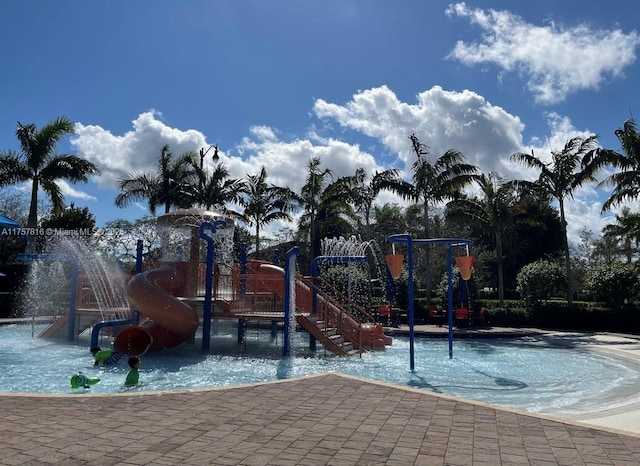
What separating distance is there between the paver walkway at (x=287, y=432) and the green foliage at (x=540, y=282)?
19.2 meters

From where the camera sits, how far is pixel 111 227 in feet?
137

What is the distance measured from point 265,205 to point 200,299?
59.4 feet

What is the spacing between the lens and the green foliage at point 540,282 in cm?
2414

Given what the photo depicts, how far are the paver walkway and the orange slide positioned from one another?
7181 mm

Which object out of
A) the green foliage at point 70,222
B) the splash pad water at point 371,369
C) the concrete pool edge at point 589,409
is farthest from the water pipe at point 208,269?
the green foliage at point 70,222

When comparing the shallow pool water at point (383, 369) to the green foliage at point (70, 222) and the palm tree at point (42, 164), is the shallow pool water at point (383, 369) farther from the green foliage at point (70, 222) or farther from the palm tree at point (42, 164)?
the green foliage at point (70, 222)

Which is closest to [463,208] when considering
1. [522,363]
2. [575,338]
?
[575,338]

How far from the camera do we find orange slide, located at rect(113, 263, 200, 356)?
13805 millimetres

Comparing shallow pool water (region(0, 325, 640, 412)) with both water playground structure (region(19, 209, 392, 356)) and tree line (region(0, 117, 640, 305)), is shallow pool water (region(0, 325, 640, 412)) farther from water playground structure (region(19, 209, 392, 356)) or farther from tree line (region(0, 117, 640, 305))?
tree line (region(0, 117, 640, 305))

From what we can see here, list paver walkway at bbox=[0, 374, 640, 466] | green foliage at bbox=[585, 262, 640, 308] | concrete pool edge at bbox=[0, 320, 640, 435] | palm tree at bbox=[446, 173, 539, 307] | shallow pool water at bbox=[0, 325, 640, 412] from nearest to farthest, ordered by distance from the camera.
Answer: paver walkway at bbox=[0, 374, 640, 466] < concrete pool edge at bbox=[0, 320, 640, 435] < shallow pool water at bbox=[0, 325, 640, 412] < green foliage at bbox=[585, 262, 640, 308] < palm tree at bbox=[446, 173, 539, 307]

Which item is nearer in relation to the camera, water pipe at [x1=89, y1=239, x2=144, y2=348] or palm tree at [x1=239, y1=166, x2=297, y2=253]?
water pipe at [x1=89, y1=239, x2=144, y2=348]

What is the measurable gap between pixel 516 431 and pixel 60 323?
54.9ft

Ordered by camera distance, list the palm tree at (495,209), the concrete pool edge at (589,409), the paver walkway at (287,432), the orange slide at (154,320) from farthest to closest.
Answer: the palm tree at (495,209) < the orange slide at (154,320) < the concrete pool edge at (589,409) < the paver walkway at (287,432)

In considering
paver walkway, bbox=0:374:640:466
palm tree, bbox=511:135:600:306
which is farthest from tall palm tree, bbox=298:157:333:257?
paver walkway, bbox=0:374:640:466
